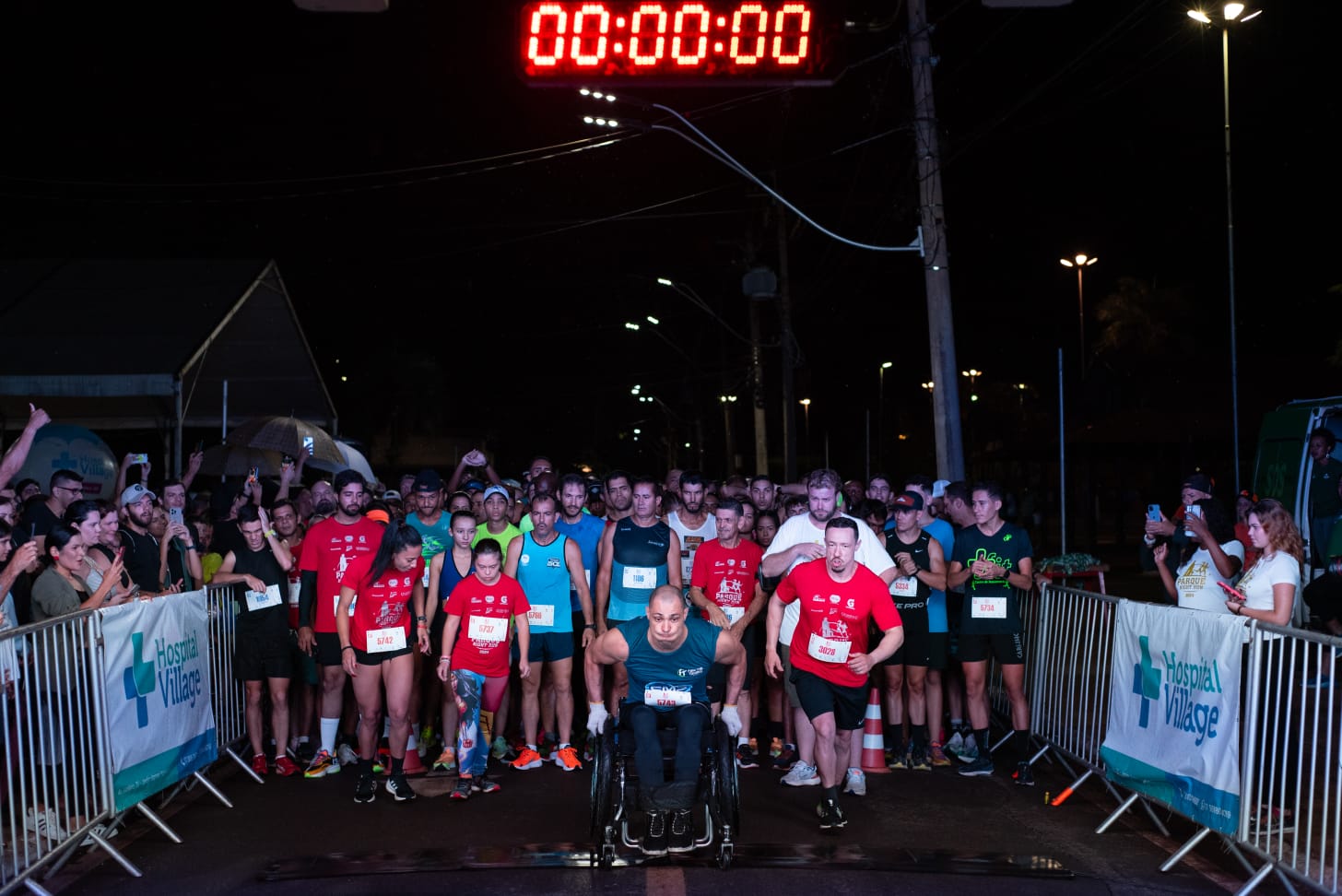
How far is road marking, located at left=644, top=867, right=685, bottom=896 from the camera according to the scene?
19.2 ft

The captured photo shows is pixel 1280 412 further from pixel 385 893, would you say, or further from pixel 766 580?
pixel 385 893

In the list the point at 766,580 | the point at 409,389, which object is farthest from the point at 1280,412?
the point at 409,389

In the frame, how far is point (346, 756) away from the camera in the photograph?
8977 mm

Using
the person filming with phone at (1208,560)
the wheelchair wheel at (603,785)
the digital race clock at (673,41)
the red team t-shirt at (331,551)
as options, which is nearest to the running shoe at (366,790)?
the red team t-shirt at (331,551)

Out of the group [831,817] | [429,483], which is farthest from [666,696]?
[429,483]

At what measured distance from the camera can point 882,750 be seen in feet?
29.0

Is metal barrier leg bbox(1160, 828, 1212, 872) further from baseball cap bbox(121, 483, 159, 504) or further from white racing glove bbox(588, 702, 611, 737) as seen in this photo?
baseball cap bbox(121, 483, 159, 504)

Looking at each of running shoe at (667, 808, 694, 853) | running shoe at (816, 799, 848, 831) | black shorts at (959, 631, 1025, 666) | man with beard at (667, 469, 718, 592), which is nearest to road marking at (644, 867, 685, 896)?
running shoe at (667, 808, 694, 853)

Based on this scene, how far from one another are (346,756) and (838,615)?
404 centimetres

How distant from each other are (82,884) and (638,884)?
280 centimetres

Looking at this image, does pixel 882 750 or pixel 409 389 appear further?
pixel 409 389

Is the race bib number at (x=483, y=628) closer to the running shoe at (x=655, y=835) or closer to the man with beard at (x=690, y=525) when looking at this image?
the man with beard at (x=690, y=525)

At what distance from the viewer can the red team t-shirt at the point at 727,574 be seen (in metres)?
8.91

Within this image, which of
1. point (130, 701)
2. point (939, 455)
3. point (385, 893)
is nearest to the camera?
point (385, 893)
